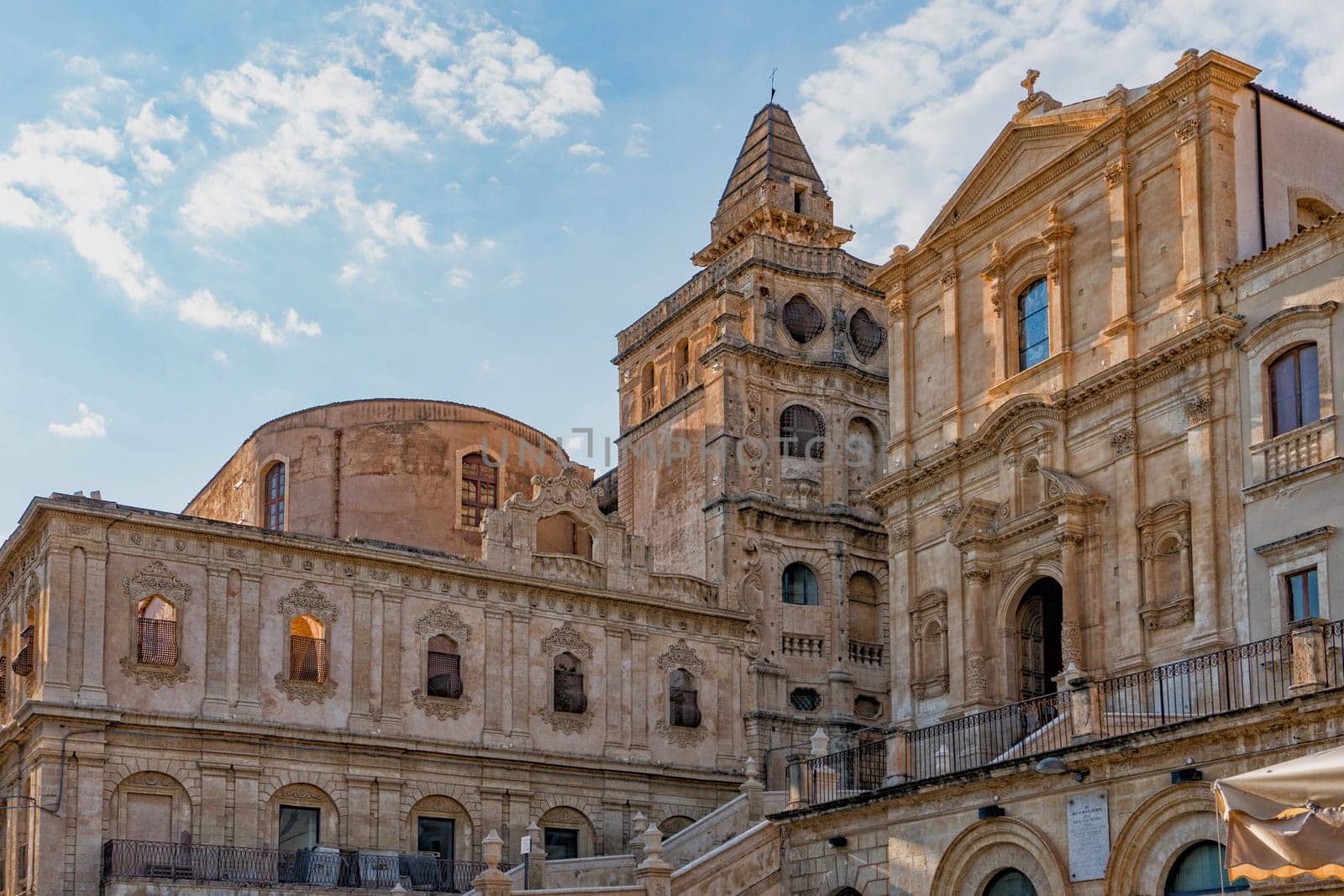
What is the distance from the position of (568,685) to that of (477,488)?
26.9ft

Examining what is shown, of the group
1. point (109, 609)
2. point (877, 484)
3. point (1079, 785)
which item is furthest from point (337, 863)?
point (1079, 785)

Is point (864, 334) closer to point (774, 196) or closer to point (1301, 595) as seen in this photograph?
point (774, 196)

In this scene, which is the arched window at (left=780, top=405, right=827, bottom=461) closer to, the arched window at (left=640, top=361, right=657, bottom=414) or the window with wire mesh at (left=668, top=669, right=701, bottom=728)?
the arched window at (left=640, top=361, right=657, bottom=414)

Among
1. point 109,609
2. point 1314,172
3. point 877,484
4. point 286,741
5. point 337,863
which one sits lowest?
point 337,863

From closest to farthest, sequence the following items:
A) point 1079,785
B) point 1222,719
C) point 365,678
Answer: point 1222,719
point 1079,785
point 365,678

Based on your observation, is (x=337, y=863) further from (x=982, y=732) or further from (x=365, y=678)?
(x=982, y=732)

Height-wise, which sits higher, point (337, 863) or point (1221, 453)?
point (1221, 453)

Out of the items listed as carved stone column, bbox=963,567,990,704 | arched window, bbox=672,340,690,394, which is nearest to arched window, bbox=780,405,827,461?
arched window, bbox=672,340,690,394

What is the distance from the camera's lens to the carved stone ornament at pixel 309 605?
1407 inches

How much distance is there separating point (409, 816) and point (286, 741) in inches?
116

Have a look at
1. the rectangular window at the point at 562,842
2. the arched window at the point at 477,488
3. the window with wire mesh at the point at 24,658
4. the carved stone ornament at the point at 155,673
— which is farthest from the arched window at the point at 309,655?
the arched window at the point at 477,488

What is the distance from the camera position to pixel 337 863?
34000 mm

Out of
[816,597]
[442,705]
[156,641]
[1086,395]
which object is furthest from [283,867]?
[1086,395]

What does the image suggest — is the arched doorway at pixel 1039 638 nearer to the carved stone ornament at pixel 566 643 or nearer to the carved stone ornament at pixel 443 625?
the carved stone ornament at pixel 566 643
